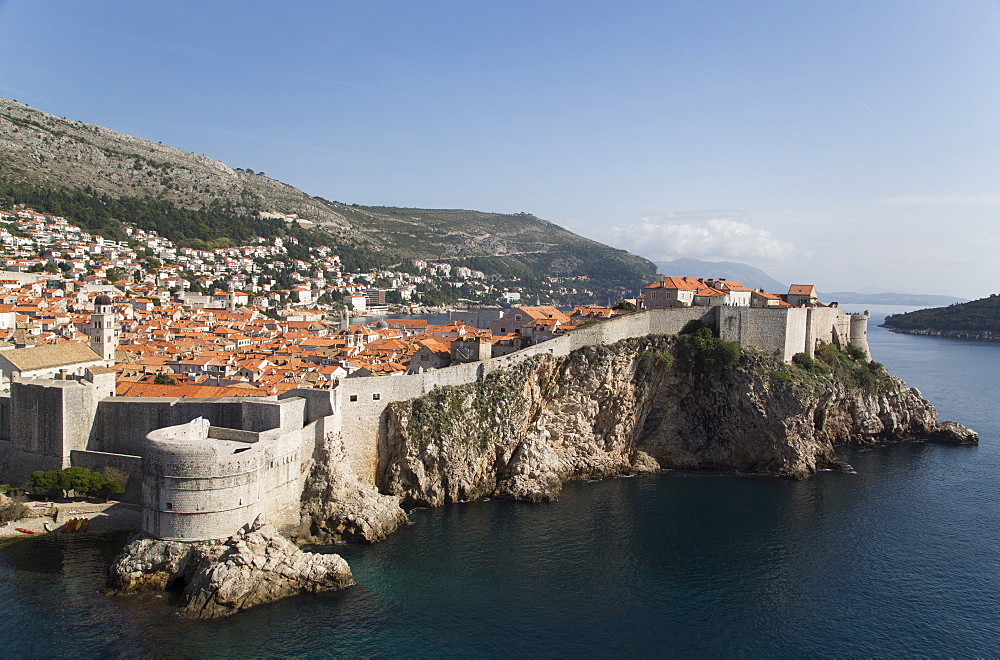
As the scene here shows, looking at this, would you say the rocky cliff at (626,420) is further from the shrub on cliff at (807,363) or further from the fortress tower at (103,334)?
the fortress tower at (103,334)

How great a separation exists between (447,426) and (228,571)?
35.3 ft

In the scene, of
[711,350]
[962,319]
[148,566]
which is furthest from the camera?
[962,319]

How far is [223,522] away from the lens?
21.0m

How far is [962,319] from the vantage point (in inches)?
4707

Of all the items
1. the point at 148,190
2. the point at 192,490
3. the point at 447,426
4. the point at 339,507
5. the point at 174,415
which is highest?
the point at 148,190

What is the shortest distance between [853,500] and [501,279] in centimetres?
14982

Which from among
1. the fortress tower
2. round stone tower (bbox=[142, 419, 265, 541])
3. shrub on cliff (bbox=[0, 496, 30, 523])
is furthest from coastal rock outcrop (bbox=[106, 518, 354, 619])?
the fortress tower

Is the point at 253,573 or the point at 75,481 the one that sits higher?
the point at 75,481

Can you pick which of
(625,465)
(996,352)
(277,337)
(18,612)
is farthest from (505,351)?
(996,352)

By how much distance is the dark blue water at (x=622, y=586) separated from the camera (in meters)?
18.1

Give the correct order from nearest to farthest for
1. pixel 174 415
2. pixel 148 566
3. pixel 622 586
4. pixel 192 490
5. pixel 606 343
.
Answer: pixel 148 566
pixel 192 490
pixel 622 586
pixel 174 415
pixel 606 343

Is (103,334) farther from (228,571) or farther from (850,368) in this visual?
(850,368)

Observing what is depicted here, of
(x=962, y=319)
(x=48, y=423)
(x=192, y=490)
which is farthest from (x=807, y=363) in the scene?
(x=962, y=319)

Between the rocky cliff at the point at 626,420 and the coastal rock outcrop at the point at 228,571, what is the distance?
695 cm
